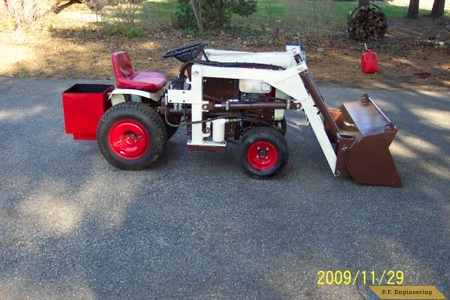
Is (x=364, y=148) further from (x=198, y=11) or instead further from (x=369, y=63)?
(x=198, y=11)

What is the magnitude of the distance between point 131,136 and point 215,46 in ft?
21.0

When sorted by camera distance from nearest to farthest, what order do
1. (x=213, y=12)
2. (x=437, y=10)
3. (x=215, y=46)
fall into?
1. (x=215, y=46)
2. (x=213, y=12)
3. (x=437, y=10)

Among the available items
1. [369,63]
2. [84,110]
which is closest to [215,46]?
[369,63]

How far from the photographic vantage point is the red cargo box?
14.2ft

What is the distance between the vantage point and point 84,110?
4375mm

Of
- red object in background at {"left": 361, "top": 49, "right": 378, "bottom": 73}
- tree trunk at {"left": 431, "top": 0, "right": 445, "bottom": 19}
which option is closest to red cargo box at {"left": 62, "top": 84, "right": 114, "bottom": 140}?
red object in background at {"left": 361, "top": 49, "right": 378, "bottom": 73}

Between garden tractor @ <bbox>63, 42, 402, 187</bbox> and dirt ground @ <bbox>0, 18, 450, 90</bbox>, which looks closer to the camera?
garden tractor @ <bbox>63, 42, 402, 187</bbox>

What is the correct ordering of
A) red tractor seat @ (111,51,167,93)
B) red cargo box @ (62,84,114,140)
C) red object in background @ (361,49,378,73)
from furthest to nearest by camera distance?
red object in background @ (361,49,378,73)
red cargo box @ (62,84,114,140)
red tractor seat @ (111,51,167,93)

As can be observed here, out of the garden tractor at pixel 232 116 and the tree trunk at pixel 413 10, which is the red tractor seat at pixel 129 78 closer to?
the garden tractor at pixel 232 116

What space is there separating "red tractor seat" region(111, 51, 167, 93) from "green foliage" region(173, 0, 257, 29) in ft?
24.6

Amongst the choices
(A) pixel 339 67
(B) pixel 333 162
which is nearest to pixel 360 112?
(B) pixel 333 162

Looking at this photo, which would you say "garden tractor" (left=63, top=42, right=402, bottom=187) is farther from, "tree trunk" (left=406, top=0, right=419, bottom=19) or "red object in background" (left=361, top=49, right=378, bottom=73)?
"tree trunk" (left=406, top=0, right=419, bottom=19)
